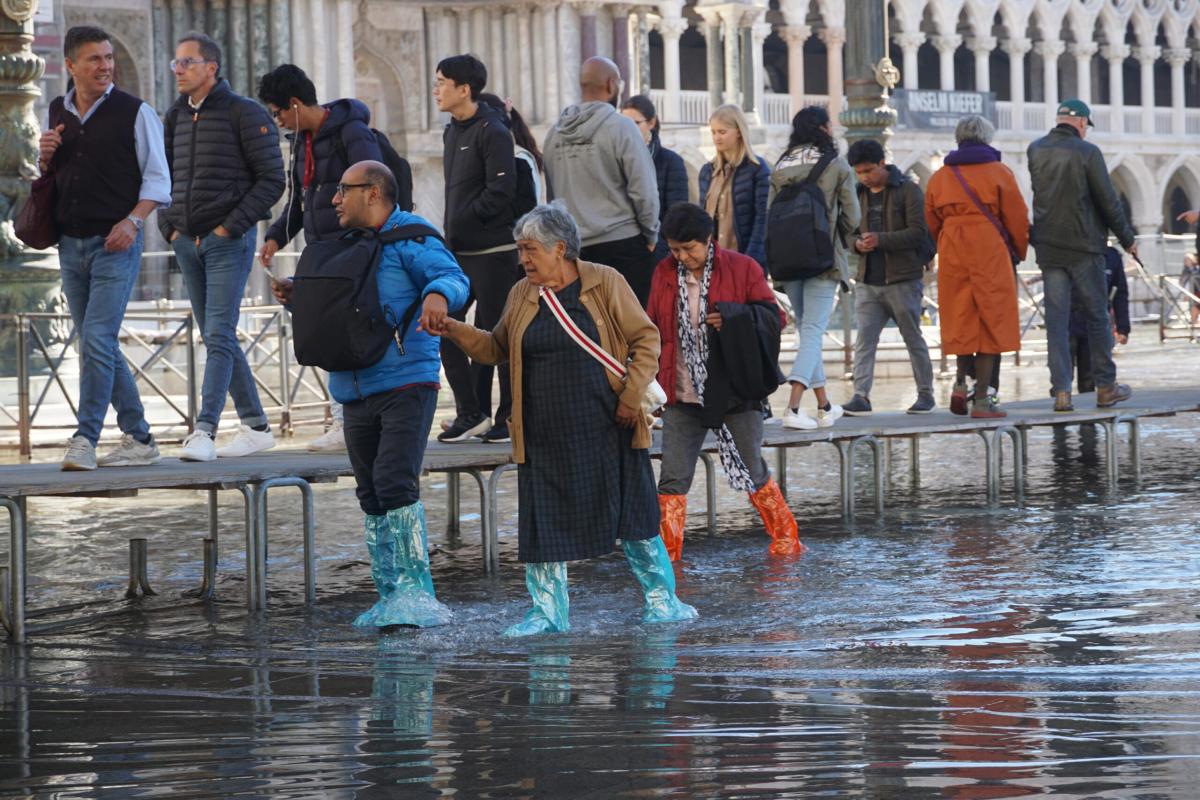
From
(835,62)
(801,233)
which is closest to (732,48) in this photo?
(835,62)

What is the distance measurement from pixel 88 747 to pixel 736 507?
5.45 metres

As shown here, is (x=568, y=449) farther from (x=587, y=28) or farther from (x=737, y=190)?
(x=587, y=28)

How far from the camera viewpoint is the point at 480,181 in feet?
27.8

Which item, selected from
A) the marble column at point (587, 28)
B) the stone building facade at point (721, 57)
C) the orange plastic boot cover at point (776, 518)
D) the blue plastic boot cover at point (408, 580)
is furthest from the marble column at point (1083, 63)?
the blue plastic boot cover at point (408, 580)

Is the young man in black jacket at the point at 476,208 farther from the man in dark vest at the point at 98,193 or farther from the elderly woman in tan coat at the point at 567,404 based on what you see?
the elderly woman in tan coat at the point at 567,404

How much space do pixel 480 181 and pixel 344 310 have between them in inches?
92.4

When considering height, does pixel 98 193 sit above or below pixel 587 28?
below

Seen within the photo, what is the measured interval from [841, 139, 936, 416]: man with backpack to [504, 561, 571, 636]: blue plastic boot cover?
13.8ft

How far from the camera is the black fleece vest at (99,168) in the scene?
754 centimetres

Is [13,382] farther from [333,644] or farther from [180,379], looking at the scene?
[333,644]

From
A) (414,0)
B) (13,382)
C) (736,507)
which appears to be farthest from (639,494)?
(414,0)

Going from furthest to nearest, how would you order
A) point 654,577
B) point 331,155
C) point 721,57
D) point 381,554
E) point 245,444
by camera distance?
1. point 721,57
2. point 245,444
3. point 331,155
4. point 381,554
5. point 654,577

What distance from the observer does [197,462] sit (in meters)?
7.72

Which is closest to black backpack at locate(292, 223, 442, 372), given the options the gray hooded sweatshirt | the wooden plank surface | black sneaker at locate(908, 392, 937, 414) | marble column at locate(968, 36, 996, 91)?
the wooden plank surface
